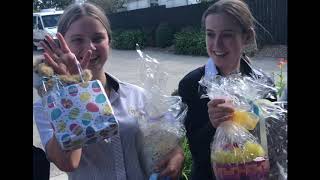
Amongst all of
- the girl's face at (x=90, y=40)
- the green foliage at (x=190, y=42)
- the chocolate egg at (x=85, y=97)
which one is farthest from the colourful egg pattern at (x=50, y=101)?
the green foliage at (x=190, y=42)

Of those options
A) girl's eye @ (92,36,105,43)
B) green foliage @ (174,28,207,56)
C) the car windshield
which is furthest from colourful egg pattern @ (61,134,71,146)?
the car windshield

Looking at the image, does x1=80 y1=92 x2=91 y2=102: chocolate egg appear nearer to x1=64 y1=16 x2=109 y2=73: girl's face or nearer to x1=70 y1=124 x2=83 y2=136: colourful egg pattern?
x1=70 y1=124 x2=83 y2=136: colourful egg pattern

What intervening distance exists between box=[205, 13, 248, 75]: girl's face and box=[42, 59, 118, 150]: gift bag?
0.74 meters

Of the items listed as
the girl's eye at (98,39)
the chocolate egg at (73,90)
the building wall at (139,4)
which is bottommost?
the chocolate egg at (73,90)

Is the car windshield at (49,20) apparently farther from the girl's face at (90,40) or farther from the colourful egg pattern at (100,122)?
the colourful egg pattern at (100,122)

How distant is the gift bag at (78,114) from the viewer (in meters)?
1.69

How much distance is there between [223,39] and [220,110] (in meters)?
0.49

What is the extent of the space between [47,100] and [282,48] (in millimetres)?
17572

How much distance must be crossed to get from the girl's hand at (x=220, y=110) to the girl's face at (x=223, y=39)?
1.33 feet
